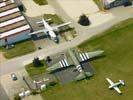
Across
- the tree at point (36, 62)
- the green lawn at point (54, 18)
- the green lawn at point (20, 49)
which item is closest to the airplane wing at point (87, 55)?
the tree at point (36, 62)

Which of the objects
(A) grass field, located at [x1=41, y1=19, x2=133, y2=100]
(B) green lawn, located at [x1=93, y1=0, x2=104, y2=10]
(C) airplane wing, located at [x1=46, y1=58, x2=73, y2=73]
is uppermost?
(B) green lawn, located at [x1=93, y1=0, x2=104, y2=10]

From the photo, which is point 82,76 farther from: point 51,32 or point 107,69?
point 51,32

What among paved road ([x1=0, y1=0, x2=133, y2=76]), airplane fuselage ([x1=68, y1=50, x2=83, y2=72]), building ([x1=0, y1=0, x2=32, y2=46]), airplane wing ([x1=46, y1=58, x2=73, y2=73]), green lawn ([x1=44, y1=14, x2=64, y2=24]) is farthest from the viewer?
green lawn ([x1=44, y1=14, x2=64, y2=24])

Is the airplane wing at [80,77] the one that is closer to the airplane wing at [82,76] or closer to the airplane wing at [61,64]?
the airplane wing at [82,76]

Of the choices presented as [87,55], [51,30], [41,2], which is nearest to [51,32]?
[51,30]

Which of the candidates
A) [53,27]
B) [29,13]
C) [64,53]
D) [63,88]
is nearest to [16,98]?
[63,88]

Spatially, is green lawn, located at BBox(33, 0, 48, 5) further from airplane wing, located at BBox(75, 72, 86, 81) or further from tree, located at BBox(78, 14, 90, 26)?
airplane wing, located at BBox(75, 72, 86, 81)

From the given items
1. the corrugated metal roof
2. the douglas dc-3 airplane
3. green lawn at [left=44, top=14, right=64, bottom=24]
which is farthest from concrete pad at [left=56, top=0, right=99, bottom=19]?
the douglas dc-3 airplane
